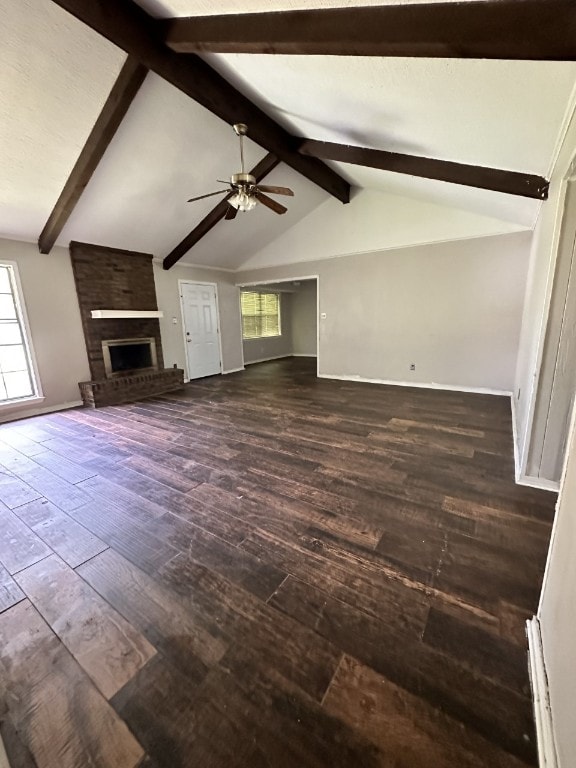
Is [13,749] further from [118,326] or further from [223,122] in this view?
[118,326]

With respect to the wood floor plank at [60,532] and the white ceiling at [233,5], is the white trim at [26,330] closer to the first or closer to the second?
the wood floor plank at [60,532]

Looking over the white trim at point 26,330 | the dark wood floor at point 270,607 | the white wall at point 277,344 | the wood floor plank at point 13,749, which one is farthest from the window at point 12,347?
the white wall at point 277,344

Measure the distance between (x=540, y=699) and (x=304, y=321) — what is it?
357 inches

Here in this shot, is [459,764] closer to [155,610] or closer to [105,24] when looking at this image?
[155,610]

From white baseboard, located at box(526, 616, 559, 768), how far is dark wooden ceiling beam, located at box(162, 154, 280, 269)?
501 cm

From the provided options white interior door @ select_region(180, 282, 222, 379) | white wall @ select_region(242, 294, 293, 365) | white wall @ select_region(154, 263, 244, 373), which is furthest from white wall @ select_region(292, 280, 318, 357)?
white interior door @ select_region(180, 282, 222, 379)

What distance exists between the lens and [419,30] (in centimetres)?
142

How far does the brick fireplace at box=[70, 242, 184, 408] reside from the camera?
15.9ft

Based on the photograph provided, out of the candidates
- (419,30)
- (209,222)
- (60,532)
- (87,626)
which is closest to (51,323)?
(209,222)

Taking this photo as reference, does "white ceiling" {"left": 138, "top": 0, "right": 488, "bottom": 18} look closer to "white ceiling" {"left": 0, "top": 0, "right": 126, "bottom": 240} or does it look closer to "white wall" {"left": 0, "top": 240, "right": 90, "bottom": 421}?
"white ceiling" {"left": 0, "top": 0, "right": 126, "bottom": 240}

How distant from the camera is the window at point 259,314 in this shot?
27.4ft

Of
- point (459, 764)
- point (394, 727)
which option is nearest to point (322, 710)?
point (394, 727)

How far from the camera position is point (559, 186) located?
6.75ft

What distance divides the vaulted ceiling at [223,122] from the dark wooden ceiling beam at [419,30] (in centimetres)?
6
